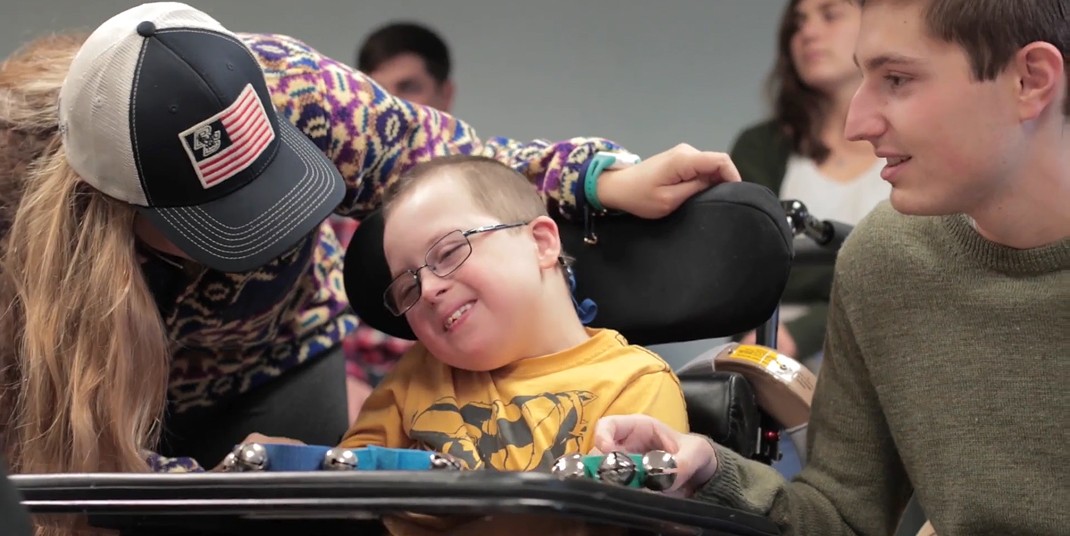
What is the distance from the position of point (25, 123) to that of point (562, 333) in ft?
2.14

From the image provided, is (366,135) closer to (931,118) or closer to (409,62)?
(931,118)

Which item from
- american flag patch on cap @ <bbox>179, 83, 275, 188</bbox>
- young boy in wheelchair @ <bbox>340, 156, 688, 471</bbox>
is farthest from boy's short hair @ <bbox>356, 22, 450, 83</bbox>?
american flag patch on cap @ <bbox>179, 83, 275, 188</bbox>

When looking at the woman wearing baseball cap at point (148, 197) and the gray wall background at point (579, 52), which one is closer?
the woman wearing baseball cap at point (148, 197)

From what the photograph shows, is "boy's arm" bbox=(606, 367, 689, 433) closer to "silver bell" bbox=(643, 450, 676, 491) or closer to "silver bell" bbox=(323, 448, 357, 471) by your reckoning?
"silver bell" bbox=(643, 450, 676, 491)

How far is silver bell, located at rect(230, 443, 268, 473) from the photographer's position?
3.55 ft

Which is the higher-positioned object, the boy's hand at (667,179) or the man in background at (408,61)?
the boy's hand at (667,179)

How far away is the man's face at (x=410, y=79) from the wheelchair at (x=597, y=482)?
5.94 ft

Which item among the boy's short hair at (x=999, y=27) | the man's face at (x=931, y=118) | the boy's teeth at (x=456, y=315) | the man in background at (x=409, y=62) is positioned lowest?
the man in background at (x=409, y=62)

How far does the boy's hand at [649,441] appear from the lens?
1149 millimetres

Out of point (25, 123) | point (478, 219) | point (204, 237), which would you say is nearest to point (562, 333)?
point (478, 219)

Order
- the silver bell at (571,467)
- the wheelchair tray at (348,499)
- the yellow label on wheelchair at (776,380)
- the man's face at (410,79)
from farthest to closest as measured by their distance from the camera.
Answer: the man's face at (410,79)
the yellow label on wheelchair at (776,380)
the silver bell at (571,467)
the wheelchair tray at (348,499)

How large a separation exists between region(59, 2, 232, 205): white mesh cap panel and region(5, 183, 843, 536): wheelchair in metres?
0.34

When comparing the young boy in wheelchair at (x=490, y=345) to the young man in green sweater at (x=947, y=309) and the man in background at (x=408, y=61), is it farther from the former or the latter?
the man in background at (x=408, y=61)

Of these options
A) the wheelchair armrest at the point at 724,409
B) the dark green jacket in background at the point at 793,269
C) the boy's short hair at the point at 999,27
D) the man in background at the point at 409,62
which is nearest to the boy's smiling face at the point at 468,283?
the wheelchair armrest at the point at 724,409
